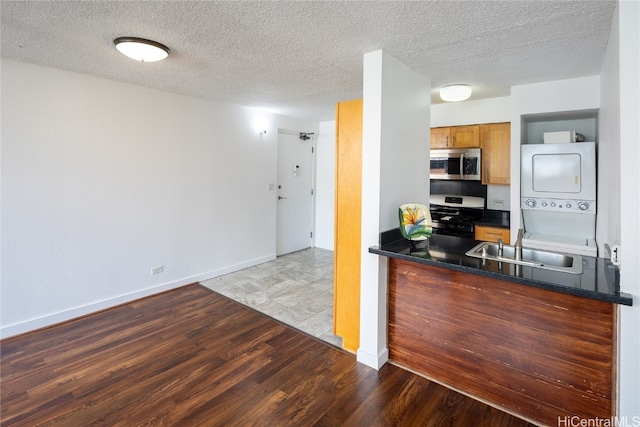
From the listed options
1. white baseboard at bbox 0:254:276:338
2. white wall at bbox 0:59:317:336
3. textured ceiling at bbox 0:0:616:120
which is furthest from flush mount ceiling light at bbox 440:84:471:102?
white baseboard at bbox 0:254:276:338

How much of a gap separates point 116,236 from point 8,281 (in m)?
0.91

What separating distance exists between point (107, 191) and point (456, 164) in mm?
4013

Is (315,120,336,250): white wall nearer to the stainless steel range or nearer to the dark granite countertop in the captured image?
the stainless steel range

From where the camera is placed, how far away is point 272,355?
2598 mm

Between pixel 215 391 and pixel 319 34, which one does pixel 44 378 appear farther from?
pixel 319 34

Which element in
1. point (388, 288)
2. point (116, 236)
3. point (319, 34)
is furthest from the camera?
point (116, 236)

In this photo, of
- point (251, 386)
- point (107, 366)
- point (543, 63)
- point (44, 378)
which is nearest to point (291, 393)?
point (251, 386)

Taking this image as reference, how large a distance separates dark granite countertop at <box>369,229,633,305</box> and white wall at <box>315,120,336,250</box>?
11.3 feet

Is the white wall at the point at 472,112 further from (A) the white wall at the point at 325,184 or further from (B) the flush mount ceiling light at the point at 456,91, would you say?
(A) the white wall at the point at 325,184

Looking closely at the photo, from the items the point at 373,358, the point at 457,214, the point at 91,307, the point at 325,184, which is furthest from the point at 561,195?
the point at 91,307

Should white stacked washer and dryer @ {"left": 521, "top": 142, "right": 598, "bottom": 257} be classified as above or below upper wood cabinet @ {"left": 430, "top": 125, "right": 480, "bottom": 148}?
below

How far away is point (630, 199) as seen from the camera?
4.91ft

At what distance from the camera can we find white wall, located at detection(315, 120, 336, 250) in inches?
234

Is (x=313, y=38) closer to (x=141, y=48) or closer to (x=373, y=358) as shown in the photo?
(x=141, y=48)
